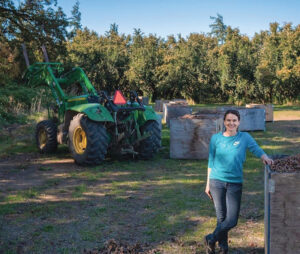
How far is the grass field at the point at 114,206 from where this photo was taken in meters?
4.45

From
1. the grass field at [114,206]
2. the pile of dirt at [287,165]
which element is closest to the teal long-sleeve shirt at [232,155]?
the pile of dirt at [287,165]

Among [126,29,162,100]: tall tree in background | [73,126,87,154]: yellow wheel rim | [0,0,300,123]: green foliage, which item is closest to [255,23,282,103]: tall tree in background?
[0,0,300,123]: green foliage

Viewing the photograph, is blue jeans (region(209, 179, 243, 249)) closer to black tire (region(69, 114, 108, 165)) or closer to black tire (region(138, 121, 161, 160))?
black tire (region(69, 114, 108, 165))

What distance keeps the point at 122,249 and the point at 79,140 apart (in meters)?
5.06

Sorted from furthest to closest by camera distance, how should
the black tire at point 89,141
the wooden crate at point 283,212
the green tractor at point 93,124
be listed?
the green tractor at point 93,124, the black tire at point 89,141, the wooden crate at point 283,212

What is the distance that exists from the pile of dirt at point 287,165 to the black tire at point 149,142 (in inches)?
224

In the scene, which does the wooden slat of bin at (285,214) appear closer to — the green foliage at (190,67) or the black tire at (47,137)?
the black tire at (47,137)

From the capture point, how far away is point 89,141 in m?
8.25

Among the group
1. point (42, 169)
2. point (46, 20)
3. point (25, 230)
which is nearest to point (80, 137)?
point (42, 169)

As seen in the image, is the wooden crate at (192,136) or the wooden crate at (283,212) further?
the wooden crate at (192,136)

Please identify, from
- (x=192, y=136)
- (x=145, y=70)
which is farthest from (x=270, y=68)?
(x=192, y=136)

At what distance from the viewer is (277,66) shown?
3064cm

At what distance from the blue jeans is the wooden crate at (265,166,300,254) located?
40 cm

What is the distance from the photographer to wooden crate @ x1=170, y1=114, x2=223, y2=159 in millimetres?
9172
